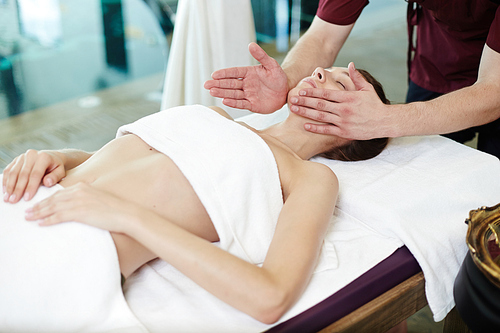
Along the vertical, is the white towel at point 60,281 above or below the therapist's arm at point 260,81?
below

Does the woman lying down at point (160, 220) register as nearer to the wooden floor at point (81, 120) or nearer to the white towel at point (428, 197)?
the white towel at point (428, 197)

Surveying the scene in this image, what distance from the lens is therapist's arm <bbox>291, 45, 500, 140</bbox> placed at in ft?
5.05

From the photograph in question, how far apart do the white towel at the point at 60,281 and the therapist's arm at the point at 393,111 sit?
0.80 m

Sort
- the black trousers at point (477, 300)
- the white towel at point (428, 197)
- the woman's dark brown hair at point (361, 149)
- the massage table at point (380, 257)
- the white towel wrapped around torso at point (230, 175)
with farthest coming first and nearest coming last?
the woman's dark brown hair at point (361, 149)
the white towel at point (428, 197)
the white towel wrapped around torso at point (230, 175)
the massage table at point (380, 257)
the black trousers at point (477, 300)

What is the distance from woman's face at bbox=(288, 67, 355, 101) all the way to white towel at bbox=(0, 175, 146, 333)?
85cm

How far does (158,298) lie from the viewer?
1.23 metres

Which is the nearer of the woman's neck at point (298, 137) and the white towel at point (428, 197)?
the white towel at point (428, 197)

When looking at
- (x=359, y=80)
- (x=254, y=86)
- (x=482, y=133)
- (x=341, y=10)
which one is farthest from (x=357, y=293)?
(x=341, y=10)

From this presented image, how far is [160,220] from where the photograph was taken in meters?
1.16

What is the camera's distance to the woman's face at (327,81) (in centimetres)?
163

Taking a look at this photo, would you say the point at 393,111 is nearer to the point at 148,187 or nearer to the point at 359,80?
the point at 359,80

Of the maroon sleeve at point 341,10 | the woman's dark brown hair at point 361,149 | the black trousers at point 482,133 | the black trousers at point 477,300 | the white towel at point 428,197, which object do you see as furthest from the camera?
the maroon sleeve at point 341,10

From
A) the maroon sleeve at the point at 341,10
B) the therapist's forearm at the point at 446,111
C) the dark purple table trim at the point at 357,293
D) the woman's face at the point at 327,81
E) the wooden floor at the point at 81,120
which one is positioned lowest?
the wooden floor at the point at 81,120

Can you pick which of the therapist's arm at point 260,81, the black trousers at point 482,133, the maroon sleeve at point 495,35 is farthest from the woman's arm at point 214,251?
the black trousers at point 482,133
